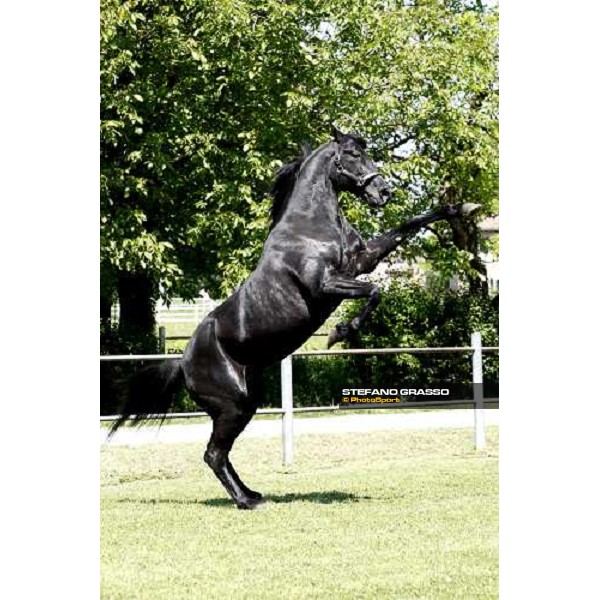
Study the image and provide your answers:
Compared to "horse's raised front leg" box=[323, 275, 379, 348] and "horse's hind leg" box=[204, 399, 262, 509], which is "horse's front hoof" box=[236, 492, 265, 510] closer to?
"horse's hind leg" box=[204, 399, 262, 509]

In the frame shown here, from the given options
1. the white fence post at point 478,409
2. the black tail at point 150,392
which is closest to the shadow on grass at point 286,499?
the black tail at point 150,392

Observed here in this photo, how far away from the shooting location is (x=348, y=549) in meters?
5.98

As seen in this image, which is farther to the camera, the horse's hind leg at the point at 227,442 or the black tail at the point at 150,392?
the black tail at the point at 150,392

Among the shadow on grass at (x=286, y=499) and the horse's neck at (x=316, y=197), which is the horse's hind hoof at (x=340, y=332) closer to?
the horse's neck at (x=316, y=197)

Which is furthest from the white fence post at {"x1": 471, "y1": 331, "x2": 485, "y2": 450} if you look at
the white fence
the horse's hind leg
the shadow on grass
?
the horse's hind leg

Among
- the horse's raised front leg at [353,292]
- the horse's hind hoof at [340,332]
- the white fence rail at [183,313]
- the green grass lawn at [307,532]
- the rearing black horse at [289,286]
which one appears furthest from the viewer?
the white fence rail at [183,313]

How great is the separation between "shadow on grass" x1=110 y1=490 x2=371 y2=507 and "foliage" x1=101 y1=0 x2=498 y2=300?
4.86 metres

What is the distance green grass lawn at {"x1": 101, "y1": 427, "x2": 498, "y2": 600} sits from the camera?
5.34 metres

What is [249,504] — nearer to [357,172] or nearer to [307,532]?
[307,532]

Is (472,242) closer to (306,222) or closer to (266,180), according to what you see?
(266,180)

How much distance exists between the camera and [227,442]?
7086 mm

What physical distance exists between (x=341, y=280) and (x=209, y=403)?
117cm

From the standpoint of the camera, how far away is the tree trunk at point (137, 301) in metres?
14.8

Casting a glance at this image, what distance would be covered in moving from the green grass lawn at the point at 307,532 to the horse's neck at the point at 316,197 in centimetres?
180
